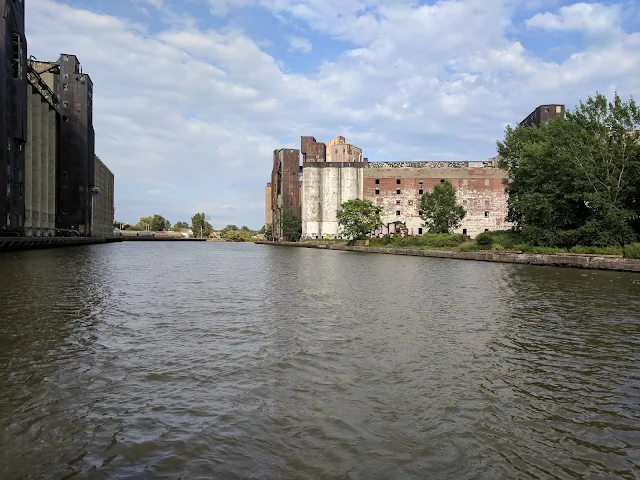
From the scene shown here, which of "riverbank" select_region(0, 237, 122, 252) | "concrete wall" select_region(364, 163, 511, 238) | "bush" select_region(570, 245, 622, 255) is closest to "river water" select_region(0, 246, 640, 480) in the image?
"bush" select_region(570, 245, 622, 255)

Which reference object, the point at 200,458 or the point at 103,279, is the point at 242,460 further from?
the point at 103,279

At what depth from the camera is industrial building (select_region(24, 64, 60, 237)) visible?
6219 cm

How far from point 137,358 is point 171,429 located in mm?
3166

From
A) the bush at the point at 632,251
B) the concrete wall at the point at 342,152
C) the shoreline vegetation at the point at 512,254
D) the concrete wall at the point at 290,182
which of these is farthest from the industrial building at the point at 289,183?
the bush at the point at 632,251

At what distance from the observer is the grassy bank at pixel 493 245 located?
117 feet

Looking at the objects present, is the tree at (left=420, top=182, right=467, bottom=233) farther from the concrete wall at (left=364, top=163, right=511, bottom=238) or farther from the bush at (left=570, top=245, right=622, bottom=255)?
the bush at (left=570, top=245, right=622, bottom=255)

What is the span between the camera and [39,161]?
66062 millimetres

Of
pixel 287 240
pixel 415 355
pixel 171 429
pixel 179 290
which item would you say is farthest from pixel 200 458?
pixel 287 240

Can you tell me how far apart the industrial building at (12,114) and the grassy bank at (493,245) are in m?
45.8

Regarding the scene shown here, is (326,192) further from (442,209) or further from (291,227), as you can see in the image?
(442,209)

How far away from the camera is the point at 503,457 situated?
4566 mm

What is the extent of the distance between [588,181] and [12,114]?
5511 centimetres

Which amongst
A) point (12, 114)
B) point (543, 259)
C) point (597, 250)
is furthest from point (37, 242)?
point (597, 250)

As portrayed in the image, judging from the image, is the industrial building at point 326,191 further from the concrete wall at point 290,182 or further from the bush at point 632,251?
the bush at point 632,251
